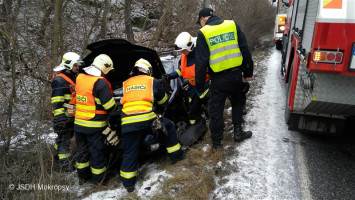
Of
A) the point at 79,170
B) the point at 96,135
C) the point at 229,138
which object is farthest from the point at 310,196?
the point at 79,170

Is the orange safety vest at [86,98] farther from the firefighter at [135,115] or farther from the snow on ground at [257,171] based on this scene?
the snow on ground at [257,171]

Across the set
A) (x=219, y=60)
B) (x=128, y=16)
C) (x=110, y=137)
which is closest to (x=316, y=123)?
(x=219, y=60)

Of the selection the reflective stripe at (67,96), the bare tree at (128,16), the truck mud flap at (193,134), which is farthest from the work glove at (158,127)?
the bare tree at (128,16)

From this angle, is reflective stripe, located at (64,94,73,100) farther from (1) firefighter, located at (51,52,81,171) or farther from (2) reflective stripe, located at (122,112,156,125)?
(2) reflective stripe, located at (122,112,156,125)

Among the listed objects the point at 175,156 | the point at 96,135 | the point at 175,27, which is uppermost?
the point at 175,27

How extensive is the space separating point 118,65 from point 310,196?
3.66 m

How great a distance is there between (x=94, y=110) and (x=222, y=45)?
2013 millimetres

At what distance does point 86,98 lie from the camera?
365 centimetres

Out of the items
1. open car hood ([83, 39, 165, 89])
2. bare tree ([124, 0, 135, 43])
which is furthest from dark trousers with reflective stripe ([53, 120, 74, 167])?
bare tree ([124, 0, 135, 43])

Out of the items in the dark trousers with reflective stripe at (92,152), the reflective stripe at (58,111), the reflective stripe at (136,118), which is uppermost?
the reflective stripe at (136,118)

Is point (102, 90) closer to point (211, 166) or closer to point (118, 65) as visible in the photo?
point (118, 65)

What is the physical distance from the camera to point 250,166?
3.58m

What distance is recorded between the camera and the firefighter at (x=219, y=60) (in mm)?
3637

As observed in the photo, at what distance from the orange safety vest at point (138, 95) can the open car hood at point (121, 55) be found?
2.71 feet
